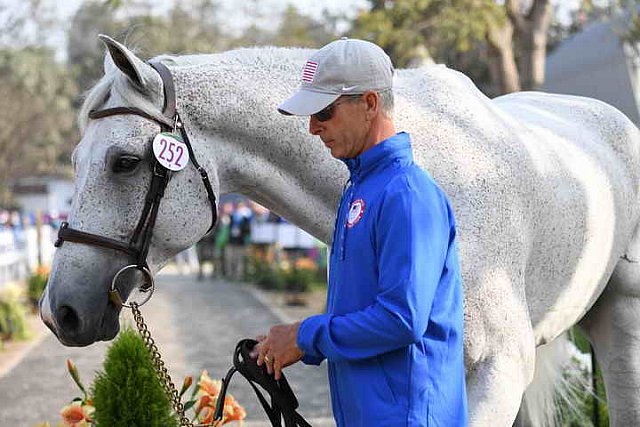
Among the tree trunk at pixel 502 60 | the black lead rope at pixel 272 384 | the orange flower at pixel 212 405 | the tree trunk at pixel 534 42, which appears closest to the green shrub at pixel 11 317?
the tree trunk at pixel 502 60

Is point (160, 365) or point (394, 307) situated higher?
point (394, 307)

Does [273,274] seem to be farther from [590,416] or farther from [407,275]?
[407,275]

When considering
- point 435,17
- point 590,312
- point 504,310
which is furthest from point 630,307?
point 435,17

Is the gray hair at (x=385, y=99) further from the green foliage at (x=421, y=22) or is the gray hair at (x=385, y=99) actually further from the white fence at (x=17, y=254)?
the white fence at (x=17, y=254)

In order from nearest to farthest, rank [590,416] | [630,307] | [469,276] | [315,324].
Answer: [315,324] → [469,276] → [630,307] → [590,416]

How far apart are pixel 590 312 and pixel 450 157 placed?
5.02 feet

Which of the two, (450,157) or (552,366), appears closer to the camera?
(450,157)

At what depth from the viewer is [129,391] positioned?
402 cm

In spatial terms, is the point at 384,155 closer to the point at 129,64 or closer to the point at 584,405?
the point at 129,64

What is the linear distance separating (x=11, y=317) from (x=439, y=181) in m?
10.3

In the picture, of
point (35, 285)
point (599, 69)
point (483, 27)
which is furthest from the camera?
point (599, 69)

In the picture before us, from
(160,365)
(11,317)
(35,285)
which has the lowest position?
(35,285)

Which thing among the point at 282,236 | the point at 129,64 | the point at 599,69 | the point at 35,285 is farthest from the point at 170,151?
the point at 282,236

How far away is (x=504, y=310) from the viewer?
3082 millimetres
